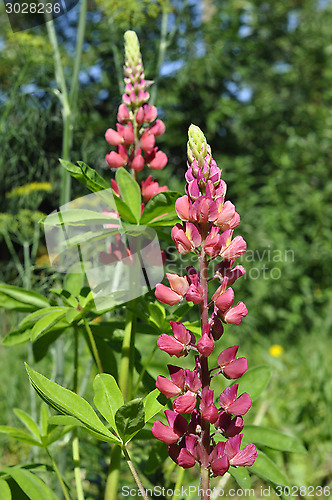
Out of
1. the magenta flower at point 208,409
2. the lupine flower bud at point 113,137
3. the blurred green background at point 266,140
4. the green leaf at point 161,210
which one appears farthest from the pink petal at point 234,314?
the blurred green background at point 266,140

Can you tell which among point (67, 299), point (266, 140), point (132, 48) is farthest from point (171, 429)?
point (266, 140)

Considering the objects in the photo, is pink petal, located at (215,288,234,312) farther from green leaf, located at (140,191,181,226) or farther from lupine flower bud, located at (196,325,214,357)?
green leaf, located at (140,191,181,226)

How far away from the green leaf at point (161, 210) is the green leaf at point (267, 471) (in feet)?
1.52

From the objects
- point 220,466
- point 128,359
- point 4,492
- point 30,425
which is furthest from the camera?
point 30,425

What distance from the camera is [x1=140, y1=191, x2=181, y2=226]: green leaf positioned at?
768 millimetres

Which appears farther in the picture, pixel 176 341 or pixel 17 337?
pixel 17 337

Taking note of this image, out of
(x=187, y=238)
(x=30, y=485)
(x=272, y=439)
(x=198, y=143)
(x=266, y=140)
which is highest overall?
(x=198, y=143)

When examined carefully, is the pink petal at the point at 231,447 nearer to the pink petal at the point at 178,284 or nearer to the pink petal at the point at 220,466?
the pink petal at the point at 220,466

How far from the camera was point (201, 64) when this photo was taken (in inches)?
125

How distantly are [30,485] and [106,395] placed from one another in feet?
0.77

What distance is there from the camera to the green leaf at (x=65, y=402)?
0.61 metres

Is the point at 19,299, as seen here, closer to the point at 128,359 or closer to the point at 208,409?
the point at 128,359

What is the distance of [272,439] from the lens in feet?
3.04

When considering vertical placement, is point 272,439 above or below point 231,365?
below
